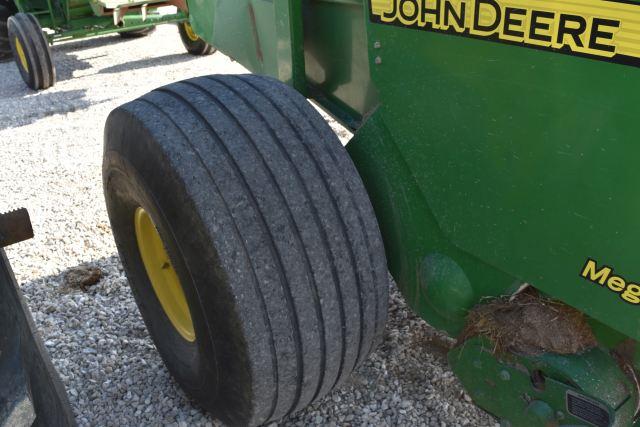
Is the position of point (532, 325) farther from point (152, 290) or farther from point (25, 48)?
point (25, 48)

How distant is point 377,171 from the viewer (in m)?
1.74

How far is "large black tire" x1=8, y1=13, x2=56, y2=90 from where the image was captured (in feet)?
19.8

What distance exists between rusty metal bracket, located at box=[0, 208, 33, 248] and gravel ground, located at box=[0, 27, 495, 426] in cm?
104

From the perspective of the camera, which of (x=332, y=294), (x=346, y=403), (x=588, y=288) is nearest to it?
(x=588, y=288)

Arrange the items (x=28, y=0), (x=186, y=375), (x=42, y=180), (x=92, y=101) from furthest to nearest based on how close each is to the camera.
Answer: (x=28, y=0)
(x=92, y=101)
(x=42, y=180)
(x=186, y=375)

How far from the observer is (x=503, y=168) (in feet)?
4.61

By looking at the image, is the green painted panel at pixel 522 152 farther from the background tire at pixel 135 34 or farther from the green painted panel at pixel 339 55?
the background tire at pixel 135 34

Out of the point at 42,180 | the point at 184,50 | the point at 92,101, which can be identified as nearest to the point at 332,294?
the point at 42,180

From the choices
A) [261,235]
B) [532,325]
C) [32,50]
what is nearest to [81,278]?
[261,235]

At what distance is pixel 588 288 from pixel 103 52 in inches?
303

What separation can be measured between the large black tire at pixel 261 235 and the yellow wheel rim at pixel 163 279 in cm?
40

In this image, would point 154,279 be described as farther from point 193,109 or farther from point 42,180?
point 42,180

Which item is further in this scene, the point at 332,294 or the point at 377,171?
the point at 377,171

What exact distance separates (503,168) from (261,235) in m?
0.59
